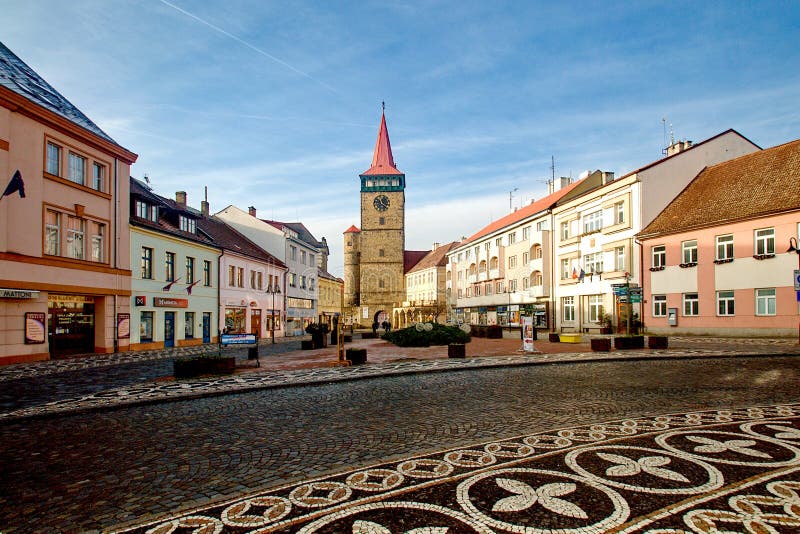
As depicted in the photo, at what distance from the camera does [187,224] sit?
33625 mm

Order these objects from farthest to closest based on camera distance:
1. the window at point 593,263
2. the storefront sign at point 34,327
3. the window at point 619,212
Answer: the window at point 593,263, the window at point 619,212, the storefront sign at point 34,327

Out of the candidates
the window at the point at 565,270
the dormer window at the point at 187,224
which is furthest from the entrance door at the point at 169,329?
the window at the point at 565,270

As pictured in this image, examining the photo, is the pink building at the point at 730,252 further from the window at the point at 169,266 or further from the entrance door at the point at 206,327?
the window at the point at 169,266

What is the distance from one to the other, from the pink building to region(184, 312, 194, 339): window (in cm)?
2969

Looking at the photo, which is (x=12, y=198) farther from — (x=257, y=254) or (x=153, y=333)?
(x=257, y=254)

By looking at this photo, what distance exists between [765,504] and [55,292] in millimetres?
24802

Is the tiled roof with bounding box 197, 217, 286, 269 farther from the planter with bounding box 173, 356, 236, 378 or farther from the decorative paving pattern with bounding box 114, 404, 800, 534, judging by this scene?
the decorative paving pattern with bounding box 114, 404, 800, 534

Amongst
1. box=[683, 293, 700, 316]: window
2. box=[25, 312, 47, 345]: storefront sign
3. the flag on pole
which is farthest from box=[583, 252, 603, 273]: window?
the flag on pole

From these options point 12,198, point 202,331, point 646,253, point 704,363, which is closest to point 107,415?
point 12,198

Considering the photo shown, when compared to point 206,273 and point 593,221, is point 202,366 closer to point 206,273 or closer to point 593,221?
point 206,273

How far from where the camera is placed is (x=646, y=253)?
34.1 metres

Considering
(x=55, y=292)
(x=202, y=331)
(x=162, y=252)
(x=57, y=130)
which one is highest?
(x=57, y=130)

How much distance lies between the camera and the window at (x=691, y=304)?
30.5 metres

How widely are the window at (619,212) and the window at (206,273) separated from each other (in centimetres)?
2918
